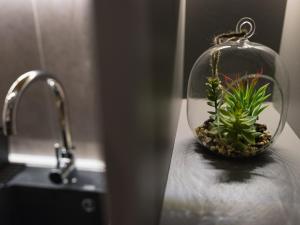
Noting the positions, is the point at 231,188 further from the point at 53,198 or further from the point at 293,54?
the point at 53,198

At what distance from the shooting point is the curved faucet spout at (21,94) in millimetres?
596

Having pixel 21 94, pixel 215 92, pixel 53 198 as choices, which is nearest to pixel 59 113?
pixel 21 94

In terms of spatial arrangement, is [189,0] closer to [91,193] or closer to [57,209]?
[91,193]

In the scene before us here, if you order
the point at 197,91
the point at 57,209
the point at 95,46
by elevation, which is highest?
the point at 95,46

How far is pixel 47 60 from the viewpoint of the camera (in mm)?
826

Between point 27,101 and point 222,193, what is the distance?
642 mm

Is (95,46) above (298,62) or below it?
above

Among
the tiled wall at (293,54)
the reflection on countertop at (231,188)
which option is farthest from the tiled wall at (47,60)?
the tiled wall at (293,54)

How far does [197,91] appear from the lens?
2.32 ft

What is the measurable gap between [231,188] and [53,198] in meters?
0.58

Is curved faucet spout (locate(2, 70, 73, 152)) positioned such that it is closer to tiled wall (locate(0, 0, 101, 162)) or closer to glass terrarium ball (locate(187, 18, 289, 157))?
tiled wall (locate(0, 0, 101, 162))

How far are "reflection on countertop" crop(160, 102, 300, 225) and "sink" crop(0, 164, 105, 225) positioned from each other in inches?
14.0

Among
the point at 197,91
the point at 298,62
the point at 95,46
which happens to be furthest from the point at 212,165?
the point at 95,46

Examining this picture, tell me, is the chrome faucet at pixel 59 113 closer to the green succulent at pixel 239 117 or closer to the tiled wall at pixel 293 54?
the green succulent at pixel 239 117
